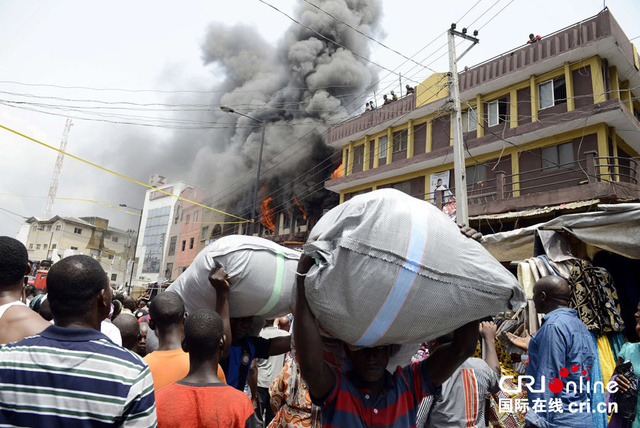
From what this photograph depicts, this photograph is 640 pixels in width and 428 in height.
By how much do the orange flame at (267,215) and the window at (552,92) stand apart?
797 inches

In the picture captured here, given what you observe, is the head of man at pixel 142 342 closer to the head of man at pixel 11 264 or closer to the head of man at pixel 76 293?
the head of man at pixel 11 264

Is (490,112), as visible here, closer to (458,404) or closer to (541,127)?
(541,127)

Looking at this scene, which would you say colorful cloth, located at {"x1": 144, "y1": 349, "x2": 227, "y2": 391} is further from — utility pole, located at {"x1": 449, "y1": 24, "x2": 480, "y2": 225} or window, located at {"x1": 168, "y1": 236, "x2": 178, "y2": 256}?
window, located at {"x1": 168, "y1": 236, "x2": 178, "y2": 256}

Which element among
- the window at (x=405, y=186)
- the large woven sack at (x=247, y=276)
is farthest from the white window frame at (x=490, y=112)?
the large woven sack at (x=247, y=276)

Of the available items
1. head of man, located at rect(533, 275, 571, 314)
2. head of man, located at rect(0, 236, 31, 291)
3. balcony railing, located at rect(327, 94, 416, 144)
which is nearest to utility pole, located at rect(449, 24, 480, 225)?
head of man, located at rect(533, 275, 571, 314)

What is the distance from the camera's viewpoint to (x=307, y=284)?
60.4 inches

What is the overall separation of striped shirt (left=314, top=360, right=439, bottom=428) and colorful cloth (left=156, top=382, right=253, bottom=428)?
1.36ft

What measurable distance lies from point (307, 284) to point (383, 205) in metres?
0.40

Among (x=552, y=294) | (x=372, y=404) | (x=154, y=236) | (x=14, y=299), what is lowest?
(x=372, y=404)

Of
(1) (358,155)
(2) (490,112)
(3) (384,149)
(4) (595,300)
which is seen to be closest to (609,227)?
(4) (595,300)

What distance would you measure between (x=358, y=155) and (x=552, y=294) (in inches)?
753

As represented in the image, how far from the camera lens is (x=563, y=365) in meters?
3.04

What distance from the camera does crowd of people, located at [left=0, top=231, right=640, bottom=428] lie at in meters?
1.37

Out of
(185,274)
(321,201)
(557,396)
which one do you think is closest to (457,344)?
(557,396)
